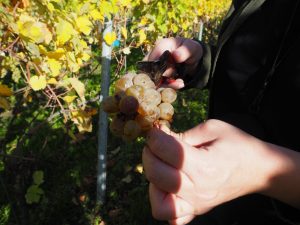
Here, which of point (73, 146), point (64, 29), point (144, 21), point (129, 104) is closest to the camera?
point (129, 104)

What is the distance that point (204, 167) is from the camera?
0.77 meters

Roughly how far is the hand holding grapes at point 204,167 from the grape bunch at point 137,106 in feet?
0.33

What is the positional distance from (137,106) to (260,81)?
26.7 inches

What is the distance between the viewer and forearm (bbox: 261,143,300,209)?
824 mm

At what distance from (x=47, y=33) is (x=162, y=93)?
0.62 meters

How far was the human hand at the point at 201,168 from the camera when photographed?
0.77m

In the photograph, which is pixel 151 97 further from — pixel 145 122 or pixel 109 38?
pixel 109 38

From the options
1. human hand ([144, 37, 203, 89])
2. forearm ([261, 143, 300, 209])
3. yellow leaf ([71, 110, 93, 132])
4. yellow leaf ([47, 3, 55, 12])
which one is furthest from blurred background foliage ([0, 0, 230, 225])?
forearm ([261, 143, 300, 209])

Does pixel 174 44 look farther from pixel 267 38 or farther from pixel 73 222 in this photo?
pixel 73 222

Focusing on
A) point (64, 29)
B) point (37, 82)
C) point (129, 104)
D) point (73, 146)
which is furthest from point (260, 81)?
point (73, 146)

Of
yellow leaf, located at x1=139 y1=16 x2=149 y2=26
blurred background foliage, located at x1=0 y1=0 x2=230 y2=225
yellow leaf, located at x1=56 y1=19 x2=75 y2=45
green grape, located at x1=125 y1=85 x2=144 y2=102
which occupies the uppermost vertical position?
yellow leaf, located at x1=56 y1=19 x2=75 y2=45

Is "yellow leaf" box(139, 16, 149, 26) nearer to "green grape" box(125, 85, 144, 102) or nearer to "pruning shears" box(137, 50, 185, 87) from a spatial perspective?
"pruning shears" box(137, 50, 185, 87)

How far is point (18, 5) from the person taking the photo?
1286mm

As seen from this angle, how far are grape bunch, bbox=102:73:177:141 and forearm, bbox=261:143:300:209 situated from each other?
0.29 meters
